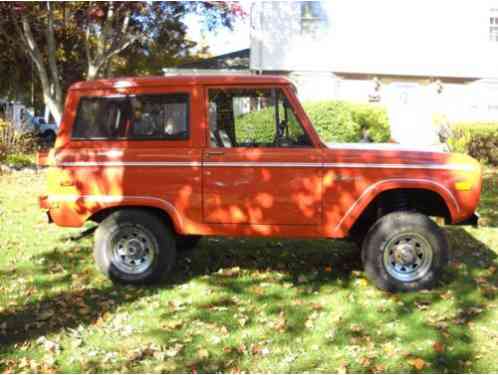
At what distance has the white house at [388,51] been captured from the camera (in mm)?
21359

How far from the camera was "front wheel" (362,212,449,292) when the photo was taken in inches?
216

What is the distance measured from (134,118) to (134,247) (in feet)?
4.27

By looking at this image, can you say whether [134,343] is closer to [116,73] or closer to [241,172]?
[241,172]

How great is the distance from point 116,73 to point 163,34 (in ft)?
43.7

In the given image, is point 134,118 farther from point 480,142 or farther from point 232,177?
point 480,142

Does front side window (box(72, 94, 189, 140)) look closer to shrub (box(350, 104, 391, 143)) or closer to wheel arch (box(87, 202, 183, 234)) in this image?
wheel arch (box(87, 202, 183, 234))

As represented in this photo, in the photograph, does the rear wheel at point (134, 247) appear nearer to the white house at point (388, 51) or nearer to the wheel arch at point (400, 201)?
the wheel arch at point (400, 201)

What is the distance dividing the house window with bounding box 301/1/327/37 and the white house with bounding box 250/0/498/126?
0.04 m

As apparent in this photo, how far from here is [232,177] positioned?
5520mm

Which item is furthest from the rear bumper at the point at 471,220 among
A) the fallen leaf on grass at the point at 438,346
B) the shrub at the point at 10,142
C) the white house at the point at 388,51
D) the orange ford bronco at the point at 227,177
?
the white house at the point at 388,51

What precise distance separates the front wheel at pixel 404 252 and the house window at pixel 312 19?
17.5 metres

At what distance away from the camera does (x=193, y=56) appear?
33562 mm

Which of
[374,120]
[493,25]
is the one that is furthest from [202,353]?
[493,25]

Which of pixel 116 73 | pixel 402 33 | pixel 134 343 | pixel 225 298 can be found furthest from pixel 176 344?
pixel 116 73
